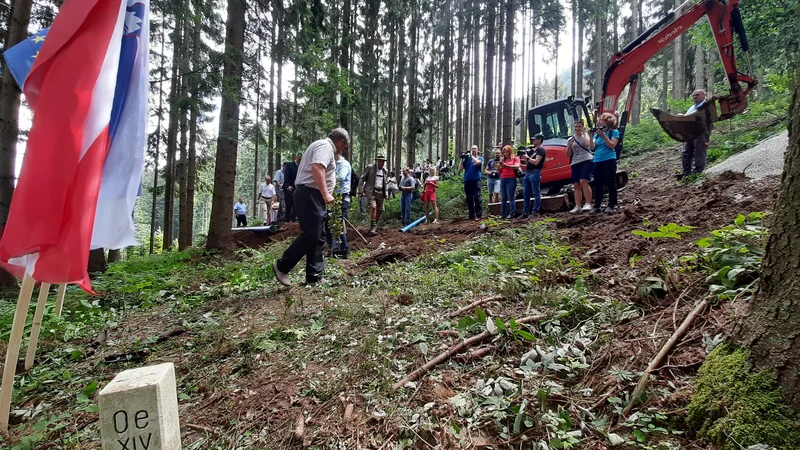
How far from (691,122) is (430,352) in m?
8.42

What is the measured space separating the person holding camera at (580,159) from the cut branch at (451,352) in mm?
5032

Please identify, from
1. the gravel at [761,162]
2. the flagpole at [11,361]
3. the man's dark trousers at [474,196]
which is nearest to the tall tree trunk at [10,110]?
the flagpole at [11,361]

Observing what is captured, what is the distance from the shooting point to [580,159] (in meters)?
6.93

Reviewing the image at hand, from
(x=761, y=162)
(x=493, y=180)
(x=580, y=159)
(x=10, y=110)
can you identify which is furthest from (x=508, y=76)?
(x=10, y=110)

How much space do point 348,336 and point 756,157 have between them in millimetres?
8268

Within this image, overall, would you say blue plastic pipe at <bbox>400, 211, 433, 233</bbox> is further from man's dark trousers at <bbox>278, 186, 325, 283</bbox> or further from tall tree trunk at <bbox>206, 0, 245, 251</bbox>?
man's dark trousers at <bbox>278, 186, 325, 283</bbox>

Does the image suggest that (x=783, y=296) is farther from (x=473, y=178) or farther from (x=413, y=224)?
(x=413, y=224)

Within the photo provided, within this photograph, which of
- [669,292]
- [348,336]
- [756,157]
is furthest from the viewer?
[756,157]

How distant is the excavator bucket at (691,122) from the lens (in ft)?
25.3

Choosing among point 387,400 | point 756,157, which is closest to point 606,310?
point 387,400

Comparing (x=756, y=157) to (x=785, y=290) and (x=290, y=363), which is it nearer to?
(x=785, y=290)

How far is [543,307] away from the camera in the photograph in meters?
3.04

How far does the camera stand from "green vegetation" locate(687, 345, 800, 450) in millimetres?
1438

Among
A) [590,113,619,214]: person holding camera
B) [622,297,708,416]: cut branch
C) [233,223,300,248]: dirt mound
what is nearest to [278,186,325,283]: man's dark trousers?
[622,297,708,416]: cut branch
